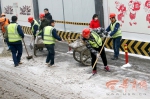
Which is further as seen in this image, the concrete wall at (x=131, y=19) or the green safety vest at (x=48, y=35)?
the concrete wall at (x=131, y=19)

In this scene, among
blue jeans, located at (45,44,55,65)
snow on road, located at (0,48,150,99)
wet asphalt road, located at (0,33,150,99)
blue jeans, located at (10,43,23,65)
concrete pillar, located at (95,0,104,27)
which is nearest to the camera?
snow on road, located at (0,48,150,99)

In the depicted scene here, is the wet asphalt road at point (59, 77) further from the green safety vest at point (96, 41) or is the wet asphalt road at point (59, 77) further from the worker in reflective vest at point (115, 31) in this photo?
the green safety vest at point (96, 41)

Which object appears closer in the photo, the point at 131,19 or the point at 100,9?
the point at 131,19

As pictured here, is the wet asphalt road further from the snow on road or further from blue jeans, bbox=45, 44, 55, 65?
blue jeans, bbox=45, 44, 55, 65

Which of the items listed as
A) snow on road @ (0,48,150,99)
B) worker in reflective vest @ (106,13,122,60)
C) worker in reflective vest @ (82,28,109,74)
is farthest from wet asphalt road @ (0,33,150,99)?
worker in reflective vest @ (82,28,109,74)

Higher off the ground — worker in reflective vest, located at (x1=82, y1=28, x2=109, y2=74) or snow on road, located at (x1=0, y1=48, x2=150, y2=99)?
worker in reflective vest, located at (x1=82, y1=28, x2=109, y2=74)

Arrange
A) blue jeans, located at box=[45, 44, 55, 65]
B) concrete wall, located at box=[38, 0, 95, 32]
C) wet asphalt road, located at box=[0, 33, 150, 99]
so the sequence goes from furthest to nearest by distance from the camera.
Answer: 1. concrete wall, located at box=[38, 0, 95, 32]
2. blue jeans, located at box=[45, 44, 55, 65]
3. wet asphalt road, located at box=[0, 33, 150, 99]

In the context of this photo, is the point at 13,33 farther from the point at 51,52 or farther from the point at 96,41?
the point at 96,41

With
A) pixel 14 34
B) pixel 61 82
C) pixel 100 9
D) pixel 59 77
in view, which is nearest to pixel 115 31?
pixel 100 9

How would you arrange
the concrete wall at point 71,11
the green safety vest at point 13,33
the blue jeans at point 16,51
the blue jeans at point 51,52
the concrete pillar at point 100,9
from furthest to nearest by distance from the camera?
the concrete wall at point 71,11 → the concrete pillar at point 100,9 → the blue jeans at point 16,51 → the green safety vest at point 13,33 → the blue jeans at point 51,52

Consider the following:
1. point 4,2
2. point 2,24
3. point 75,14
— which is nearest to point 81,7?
point 75,14

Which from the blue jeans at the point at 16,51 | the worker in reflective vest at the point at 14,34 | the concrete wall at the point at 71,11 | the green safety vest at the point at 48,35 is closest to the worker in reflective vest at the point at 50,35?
the green safety vest at the point at 48,35

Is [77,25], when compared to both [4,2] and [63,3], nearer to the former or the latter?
[63,3]

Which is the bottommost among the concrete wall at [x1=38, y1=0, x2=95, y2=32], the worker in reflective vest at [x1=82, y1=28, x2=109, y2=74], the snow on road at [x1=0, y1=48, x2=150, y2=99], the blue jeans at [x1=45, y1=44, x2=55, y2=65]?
the snow on road at [x1=0, y1=48, x2=150, y2=99]
